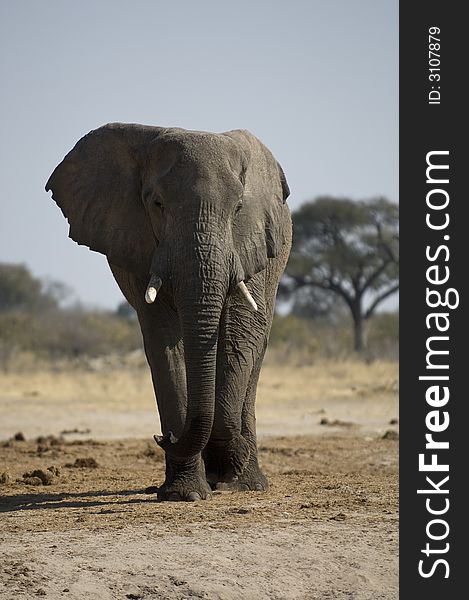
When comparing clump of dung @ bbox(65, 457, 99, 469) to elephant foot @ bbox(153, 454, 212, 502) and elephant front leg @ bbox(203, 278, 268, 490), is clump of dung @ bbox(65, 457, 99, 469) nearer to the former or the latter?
elephant front leg @ bbox(203, 278, 268, 490)

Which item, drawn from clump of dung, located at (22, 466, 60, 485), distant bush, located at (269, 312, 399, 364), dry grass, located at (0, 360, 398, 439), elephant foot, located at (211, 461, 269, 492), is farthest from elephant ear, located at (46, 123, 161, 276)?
distant bush, located at (269, 312, 399, 364)

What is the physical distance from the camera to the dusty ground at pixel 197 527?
7219 millimetres

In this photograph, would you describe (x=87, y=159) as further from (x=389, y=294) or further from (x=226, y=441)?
(x=389, y=294)

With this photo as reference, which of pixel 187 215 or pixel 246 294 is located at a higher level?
pixel 187 215

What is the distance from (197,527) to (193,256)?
1.84m

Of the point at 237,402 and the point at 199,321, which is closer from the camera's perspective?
the point at 199,321

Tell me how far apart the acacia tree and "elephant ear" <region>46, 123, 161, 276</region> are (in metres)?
36.0

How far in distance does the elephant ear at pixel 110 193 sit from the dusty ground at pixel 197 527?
1.94 metres

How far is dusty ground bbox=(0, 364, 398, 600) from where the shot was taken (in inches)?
284

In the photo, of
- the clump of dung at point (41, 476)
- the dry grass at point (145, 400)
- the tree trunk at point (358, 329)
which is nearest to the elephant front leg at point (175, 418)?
the clump of dung at point (41, 476)

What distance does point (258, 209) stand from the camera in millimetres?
9719

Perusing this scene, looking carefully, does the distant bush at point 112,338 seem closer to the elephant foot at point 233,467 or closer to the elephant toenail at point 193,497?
the elephant foot at point 233,467

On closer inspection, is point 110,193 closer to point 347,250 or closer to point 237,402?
point 237,402

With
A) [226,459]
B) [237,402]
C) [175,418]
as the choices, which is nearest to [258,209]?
[237,402]
